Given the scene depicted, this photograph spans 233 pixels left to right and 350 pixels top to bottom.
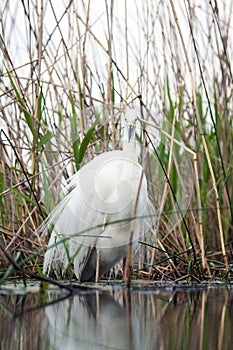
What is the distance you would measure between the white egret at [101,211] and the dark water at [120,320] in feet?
1.93

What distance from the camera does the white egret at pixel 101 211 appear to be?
3.21 meters

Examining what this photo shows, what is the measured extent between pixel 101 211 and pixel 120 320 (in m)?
1.35

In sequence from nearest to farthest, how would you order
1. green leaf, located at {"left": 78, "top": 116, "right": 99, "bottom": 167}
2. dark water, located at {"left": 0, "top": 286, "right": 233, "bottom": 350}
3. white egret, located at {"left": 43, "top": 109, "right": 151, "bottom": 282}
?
dark water, located at {"left": 0, "top": 286, "right": 233, "bottom": 350}
green leaf, located at {"left": 78, "top": 116, "right": 99, "bottom": 167}
white egret, located at {"left": 43, "top": 109, "right": 151, "bottom": 282}

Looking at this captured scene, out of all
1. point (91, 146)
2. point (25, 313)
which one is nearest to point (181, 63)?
point (91, 146)

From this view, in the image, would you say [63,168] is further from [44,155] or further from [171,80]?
[171,80]

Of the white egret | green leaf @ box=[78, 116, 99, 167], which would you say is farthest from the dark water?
green leaf @ box=[78, 116, 99, 167]

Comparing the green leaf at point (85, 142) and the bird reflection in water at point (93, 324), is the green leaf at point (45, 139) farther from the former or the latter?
the bird reflection in water at point (93, 324)

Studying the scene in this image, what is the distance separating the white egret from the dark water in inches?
23.2

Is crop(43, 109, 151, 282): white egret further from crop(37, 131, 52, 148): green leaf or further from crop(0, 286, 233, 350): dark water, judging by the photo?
crop(0, 286, 233, 350): dark water

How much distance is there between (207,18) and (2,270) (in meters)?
1.82

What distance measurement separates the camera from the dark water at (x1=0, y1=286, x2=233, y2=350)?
5.03 ft

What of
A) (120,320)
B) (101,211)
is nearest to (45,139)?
(101,211)

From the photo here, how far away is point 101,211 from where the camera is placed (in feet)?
10.6

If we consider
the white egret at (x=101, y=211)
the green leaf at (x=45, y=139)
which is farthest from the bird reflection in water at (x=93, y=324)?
the green leaf at (x=45, y=139)
